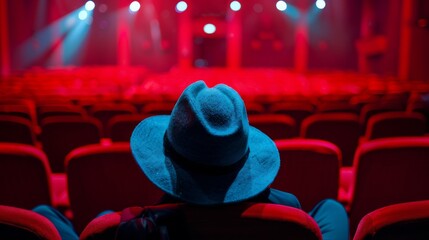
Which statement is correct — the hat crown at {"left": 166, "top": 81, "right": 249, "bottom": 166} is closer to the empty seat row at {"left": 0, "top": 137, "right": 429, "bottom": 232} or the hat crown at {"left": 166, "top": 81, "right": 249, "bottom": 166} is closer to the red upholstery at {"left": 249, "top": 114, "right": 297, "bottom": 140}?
the empty seat row at {"left": 0, "top": 137, "right": 429, "bottom": 232}

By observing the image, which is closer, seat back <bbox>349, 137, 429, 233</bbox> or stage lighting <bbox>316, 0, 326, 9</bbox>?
seat back <bbox>349, 137, 429, 233</bbox>

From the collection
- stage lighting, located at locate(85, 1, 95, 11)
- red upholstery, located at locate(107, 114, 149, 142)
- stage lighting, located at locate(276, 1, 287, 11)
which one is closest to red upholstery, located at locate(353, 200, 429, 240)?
red upholstery, located at locate(107, 114, 149, 142)

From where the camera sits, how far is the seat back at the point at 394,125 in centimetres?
355

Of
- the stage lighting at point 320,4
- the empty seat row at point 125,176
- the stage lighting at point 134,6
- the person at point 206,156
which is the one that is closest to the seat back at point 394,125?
the empty seat row at point 125,176

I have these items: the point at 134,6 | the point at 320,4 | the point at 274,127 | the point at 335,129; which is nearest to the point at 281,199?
the point at 274,127

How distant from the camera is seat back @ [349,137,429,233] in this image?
1.97 m

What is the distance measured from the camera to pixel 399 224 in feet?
3.01

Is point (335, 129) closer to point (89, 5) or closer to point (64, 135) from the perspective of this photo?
point (64, 135)

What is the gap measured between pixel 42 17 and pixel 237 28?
10.7 meters

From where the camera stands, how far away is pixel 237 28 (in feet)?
86.4

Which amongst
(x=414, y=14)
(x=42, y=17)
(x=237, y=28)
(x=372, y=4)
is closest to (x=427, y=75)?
(x=414, y=14)

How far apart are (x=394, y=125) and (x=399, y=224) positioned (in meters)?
2.87

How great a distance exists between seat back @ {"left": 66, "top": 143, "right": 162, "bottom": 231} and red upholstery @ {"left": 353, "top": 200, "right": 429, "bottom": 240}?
Answer: 3.98 feet

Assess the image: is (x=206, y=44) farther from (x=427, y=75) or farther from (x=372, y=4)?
(x=427, y=75)
